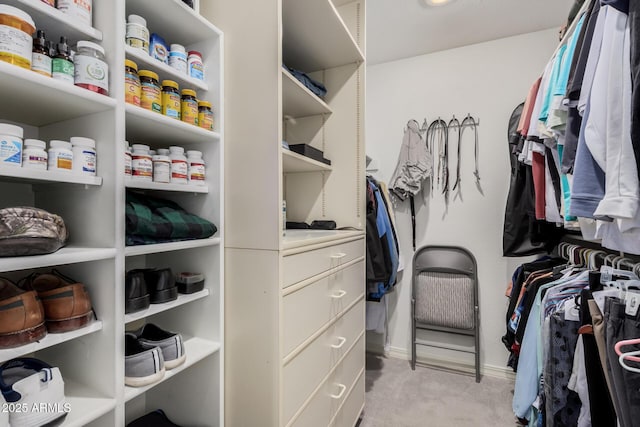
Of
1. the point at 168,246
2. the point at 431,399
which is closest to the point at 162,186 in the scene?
the point at 168,246

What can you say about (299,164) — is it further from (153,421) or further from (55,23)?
(153,421)

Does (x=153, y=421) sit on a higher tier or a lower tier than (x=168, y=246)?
lower

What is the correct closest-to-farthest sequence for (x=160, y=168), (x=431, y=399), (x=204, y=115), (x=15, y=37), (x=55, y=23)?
1. (x=15, y=37)
2. (x=55, y=23)
3. (x=160, y=168)
4. (x=204, y=115)
5. (x=431, y=399)

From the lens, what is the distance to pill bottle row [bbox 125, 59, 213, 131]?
0.82m

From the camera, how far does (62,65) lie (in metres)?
0.69

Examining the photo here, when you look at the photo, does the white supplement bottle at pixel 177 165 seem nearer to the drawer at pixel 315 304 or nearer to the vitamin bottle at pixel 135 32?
the vitamin bottle at pixel 135 32

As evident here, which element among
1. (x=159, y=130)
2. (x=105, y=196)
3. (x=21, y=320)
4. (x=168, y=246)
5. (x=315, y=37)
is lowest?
(x=21, y=320)

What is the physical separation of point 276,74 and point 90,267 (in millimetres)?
754

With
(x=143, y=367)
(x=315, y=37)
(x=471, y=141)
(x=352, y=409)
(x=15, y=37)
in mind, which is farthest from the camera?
(x=471, y=141)

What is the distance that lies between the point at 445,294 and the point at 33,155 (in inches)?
93.4

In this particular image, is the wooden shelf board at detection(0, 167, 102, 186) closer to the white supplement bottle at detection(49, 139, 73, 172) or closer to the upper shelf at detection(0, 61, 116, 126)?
the white supplement bottle at detection(49, 139, 73, 172)

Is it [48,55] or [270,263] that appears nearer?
[48,55]

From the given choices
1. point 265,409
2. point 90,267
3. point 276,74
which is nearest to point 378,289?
point 265,409

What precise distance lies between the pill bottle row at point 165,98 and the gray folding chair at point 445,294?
1.92 m
